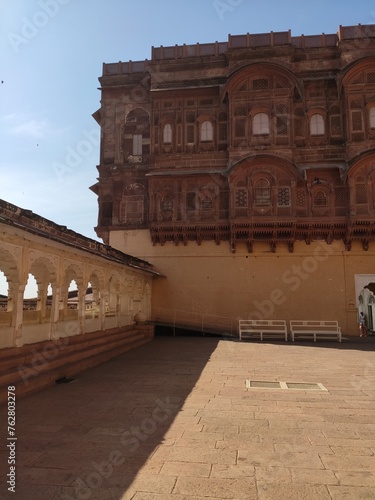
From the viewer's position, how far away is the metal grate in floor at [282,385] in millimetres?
8133

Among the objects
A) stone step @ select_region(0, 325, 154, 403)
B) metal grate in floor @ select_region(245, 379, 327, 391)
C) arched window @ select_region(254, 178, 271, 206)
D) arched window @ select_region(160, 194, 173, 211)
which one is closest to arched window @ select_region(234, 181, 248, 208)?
arched window @ select_region(254, 178, 271, 206)

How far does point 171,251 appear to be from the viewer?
2239 cm

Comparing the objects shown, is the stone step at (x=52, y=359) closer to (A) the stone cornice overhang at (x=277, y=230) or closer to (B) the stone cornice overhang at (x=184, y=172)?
(A) the stone cornice overhang at (x=277, y=230)

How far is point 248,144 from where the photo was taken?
2150cm

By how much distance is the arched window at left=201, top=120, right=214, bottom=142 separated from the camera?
22.5 meters

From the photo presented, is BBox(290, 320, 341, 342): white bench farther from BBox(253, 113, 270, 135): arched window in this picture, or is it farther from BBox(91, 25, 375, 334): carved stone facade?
BBox(253, 113, 270, 135): arched window

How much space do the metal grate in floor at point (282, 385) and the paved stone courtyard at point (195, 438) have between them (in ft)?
0.45

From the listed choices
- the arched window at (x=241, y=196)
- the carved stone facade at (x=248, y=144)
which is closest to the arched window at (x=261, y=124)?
the carved stone facade at (x=248, y=144)

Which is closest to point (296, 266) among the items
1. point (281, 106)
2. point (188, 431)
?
point (281, 106)

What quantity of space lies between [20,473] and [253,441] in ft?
8.59

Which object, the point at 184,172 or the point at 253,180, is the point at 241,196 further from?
the point at 184,172

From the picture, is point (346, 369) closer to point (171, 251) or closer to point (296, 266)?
point (296, 266)

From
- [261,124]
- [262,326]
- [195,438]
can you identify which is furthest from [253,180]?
[195,438]

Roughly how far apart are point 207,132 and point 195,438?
19.5m
